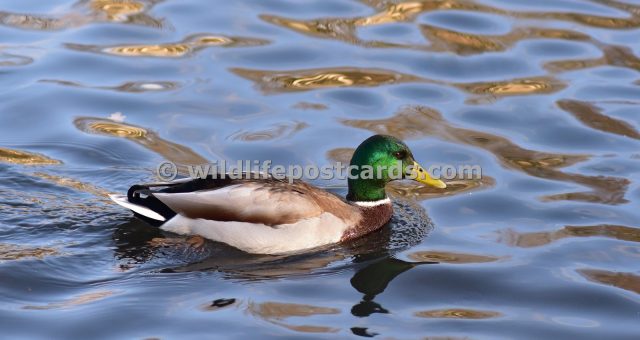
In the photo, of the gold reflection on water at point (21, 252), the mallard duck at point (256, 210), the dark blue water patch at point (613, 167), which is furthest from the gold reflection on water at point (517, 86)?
the gold reflection on water at point (21, 252)

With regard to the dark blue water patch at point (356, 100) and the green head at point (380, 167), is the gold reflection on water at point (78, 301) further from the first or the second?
the dark blue water patch at point (356, 100)

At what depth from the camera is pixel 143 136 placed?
33.9 feet

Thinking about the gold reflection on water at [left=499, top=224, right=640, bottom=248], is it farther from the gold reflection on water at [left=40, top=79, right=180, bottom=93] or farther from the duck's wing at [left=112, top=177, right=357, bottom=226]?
the gold reflection on water at [left=40, top=79, right=180, bottom=93]

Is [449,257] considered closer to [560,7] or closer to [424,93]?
[424,93]

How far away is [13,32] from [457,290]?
6991 mm

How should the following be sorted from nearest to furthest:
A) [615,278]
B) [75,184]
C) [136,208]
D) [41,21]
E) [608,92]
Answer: [615,278] < [136,208] < [75,184] < [608,92] < [41,21]

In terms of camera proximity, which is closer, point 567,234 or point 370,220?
point 567,234

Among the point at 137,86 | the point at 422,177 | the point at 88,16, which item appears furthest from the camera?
the point at 88,16

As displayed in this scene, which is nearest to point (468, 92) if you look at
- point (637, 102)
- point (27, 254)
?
point (637, 102)

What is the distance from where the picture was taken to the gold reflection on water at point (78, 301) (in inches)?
285

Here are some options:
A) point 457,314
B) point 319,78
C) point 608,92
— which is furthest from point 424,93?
point 457,314

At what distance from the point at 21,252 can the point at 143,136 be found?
8.31 feet

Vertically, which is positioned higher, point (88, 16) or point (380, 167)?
point (88, 16)

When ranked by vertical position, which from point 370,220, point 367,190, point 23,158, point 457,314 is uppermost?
point 23,158
